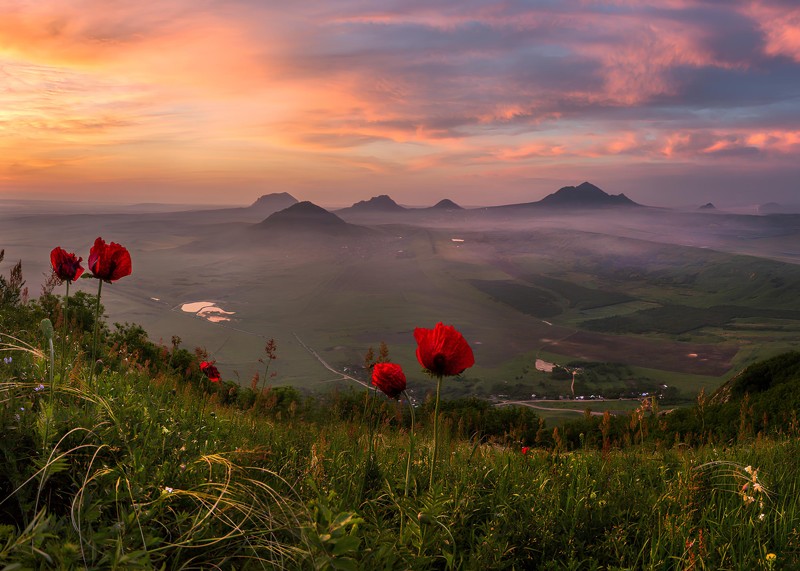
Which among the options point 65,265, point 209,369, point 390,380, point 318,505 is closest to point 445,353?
point 390,380

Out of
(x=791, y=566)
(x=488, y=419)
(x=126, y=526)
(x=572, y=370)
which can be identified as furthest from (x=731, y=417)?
(x=572, y=370)

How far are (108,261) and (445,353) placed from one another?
324cm

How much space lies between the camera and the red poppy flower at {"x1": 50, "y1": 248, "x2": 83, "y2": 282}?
534 centimetres

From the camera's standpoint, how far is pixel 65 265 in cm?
539

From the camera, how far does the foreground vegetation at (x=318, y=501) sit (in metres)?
2.63

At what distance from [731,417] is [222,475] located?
34.4 feet

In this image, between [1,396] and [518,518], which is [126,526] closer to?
[1,396]

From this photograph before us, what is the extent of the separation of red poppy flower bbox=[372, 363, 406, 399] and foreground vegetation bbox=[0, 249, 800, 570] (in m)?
0.32

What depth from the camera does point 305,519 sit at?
2957 mm

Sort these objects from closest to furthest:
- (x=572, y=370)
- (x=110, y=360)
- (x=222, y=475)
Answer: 1. (x=222, y=475)
2. (x=110, y=360)
3. (x=572, y=370)

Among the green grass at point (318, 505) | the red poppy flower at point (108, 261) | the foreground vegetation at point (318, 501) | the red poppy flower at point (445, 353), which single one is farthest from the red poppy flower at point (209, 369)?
the red poppy flower at point (445, 353)

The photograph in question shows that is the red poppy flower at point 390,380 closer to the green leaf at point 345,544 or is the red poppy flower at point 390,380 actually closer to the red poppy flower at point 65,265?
the green leaf at point 345,544

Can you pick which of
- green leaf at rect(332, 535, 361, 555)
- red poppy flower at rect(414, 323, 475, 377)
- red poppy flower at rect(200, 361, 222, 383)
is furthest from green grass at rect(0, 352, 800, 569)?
red poppy flower at rect(200, 361, 222, 383)

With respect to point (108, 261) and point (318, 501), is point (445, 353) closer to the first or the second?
point (318, 501)
